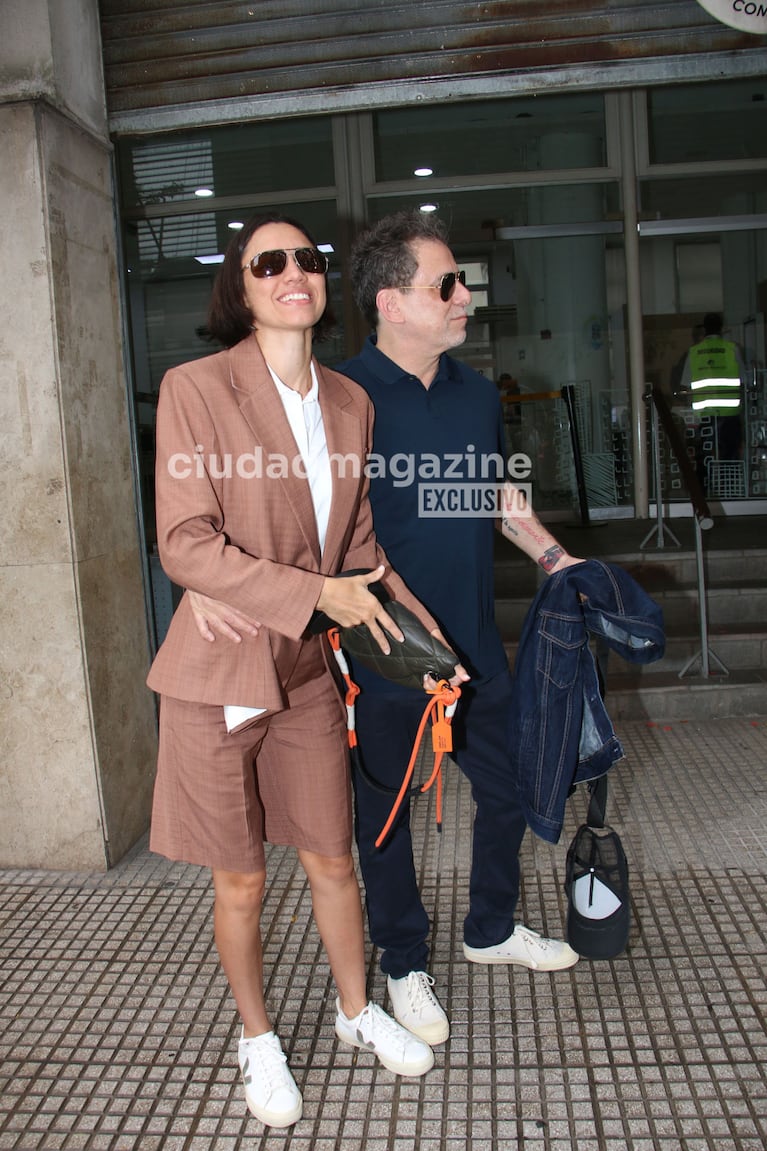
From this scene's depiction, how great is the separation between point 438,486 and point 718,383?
730 cm

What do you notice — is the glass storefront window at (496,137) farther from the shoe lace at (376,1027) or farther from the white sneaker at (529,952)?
the shoe lace at (376,1027)

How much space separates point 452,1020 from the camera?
8.60 feet

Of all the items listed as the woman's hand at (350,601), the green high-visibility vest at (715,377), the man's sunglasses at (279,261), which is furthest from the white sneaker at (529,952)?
the green high-visibility vest at (715,377)

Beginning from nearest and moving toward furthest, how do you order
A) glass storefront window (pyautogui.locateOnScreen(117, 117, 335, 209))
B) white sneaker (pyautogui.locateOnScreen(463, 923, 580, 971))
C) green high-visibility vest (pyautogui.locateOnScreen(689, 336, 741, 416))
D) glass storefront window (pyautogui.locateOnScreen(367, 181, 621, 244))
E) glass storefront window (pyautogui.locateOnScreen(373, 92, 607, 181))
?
1. white sneaker (pyautogui.locateOnScreen(463, 923, 580, 971))
2. glass storefront window (pyautogui.locateOnScreen(117, 117, 335, 209))
3. glass storefront window (pyautogui.locateOnScreen(373, 92, 607, 181))
4. glass storefront window (pyautogui.locateOnScreen(367, 181, 621, 244))
5. green high-visibility vest (pyautogui.locateOnScreen(689, 336, 741, 416))

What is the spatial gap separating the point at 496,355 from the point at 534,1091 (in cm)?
761

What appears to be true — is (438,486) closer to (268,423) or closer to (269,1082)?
(268,423)

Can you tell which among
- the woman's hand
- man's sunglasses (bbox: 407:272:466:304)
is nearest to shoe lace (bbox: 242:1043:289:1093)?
the woman's hand

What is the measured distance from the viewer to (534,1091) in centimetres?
232

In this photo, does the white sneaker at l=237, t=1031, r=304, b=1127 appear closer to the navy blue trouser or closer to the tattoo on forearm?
the navy blue trouser

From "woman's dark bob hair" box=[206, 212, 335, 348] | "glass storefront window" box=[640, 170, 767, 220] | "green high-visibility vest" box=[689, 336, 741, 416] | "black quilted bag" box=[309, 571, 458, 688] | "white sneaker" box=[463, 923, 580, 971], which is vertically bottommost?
"white sneaker" box=[463, 923, 580, 971]

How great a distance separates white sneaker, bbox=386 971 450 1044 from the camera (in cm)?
252

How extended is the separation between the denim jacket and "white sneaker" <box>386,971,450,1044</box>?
1.83 ft

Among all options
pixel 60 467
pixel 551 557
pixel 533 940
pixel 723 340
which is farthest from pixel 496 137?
pixel 533 940

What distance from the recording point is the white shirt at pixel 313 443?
2164mm
